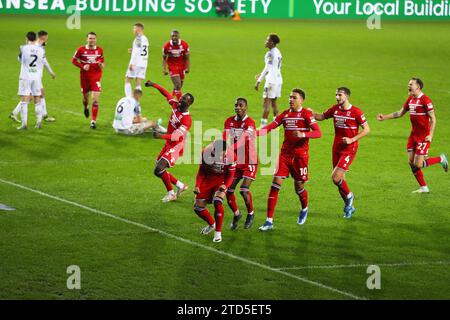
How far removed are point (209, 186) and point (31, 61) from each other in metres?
11.3

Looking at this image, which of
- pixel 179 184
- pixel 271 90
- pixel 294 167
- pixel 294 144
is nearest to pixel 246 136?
pixel 294 144

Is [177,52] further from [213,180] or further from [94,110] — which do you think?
[213,180]

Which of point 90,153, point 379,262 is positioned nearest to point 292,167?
point 379,262

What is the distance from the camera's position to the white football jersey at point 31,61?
26078 mm

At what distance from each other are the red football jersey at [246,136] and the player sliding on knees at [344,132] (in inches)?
53.3

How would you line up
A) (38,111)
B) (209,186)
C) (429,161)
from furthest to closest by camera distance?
1. (38,111)
2. (429,161)
3. (209,186)

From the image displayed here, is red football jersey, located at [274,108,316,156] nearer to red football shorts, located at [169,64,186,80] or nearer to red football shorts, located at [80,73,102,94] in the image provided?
red football shorts, located at [80,73,102,94]

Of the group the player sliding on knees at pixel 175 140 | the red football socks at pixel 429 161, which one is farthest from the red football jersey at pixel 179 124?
the red football socks at pixel 429 161

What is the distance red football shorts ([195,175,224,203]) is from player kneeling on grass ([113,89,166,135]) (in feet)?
32.3

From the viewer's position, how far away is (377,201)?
63.9 feet

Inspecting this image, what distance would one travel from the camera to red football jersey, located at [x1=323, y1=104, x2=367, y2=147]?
701 inches

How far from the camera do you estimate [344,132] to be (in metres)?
18.0

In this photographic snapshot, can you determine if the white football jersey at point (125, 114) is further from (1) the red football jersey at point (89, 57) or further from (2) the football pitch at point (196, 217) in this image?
(1) the red football jersey at point (89, 57)

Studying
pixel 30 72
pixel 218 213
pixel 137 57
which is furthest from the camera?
pixel 137 57
